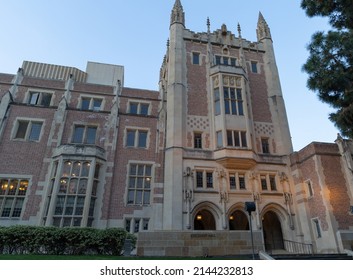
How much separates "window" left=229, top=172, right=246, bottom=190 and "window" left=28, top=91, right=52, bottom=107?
58.9ft

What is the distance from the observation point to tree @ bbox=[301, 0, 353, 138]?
517 inches

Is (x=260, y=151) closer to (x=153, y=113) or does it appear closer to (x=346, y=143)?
(x=346, y=143)

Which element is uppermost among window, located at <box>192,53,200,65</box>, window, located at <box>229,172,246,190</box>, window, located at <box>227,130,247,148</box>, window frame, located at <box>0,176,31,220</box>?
window, located at <box>192,53,200,65</box>

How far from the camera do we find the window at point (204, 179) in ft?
66.8

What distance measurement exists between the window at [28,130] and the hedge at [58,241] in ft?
30.0

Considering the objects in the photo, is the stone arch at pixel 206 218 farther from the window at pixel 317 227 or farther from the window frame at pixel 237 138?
the window at pixel 317 227

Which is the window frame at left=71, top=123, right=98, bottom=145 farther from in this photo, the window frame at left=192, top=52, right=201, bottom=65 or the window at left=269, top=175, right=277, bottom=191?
the window at left=269, top=175, right=277, bottom=191

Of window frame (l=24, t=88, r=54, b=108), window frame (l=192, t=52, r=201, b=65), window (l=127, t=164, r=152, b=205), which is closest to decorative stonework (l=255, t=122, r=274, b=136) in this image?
window frame (l=192, t=52, r=201, b=65)

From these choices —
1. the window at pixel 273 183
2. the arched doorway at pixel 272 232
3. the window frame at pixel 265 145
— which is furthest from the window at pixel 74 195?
the window frame at pixel 265 145

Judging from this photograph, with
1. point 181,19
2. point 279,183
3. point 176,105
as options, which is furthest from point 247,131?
point 181,19

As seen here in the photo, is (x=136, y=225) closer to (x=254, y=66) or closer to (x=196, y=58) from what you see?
(x=196, y=58)

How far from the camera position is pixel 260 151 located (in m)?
22.9

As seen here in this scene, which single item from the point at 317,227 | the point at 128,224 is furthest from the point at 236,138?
the point at 128,224

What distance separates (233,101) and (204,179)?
328 inches
